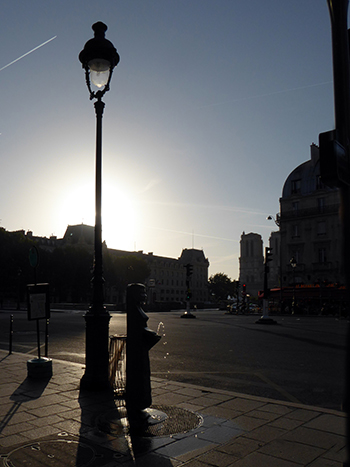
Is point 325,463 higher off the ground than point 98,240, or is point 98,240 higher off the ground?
point 98,240

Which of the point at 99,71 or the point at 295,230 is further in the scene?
the point at 295,230

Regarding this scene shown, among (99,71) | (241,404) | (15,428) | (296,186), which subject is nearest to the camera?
(15,428)

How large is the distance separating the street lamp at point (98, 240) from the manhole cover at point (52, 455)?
2.43m

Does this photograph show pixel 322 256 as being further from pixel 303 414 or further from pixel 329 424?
pixel 329 424

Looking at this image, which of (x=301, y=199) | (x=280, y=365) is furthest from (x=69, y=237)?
(x=280, y=365)

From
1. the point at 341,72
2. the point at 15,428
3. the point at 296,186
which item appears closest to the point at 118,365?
the point at 15,428

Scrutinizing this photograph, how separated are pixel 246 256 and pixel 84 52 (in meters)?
156

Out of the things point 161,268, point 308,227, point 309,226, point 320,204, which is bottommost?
point 161,268

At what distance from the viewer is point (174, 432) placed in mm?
4625

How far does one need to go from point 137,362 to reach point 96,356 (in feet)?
6.48

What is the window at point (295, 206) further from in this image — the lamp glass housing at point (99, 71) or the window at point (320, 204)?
the lamp glass housing at point (99, 71)

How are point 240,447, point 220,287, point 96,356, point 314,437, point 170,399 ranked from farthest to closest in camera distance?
point 220,287 < point 96,356 < point 170,399 < point 314,437 < point 240,447

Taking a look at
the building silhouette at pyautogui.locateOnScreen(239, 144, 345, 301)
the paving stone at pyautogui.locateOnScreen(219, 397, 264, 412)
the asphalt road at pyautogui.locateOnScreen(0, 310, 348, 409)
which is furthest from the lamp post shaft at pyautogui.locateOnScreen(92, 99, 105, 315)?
the building silhouette at pyautogui.locateOnScreen(239, 144, 345, 301)

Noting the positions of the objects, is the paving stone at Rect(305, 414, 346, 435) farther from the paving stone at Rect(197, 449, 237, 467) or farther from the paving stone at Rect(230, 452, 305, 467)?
the paving stone at Rect(197, 449, 237, 467)
